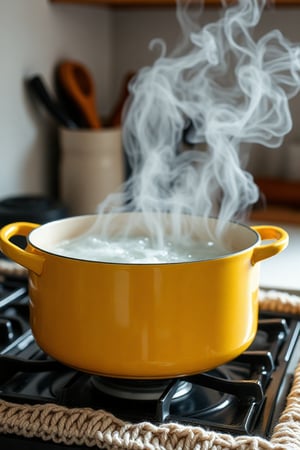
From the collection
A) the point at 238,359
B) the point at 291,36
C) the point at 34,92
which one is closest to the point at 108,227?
the point at 238,359

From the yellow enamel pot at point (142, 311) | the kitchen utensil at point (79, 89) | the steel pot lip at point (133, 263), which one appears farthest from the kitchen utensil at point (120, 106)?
the yellow enamel pot at point (142, 311)

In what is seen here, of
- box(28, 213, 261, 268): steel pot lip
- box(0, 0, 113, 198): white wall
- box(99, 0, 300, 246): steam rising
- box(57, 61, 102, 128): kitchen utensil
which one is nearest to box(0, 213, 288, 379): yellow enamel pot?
box(28, 213, 261, 268): steel pot lip

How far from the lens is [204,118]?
117 cm

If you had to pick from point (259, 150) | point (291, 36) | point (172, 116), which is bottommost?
point (259, 150)

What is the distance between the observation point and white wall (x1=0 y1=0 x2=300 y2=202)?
1.33 meters

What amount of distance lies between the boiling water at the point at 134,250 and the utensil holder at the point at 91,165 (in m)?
0.64

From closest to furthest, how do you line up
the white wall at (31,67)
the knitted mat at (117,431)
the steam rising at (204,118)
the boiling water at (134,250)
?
the knitted mat at (117,431) → the boiling water at (134,250) → the steam rising at (204,118) → the white wall at (31,67)

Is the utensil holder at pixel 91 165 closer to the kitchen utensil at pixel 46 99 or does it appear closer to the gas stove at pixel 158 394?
the kitchen utensil at pixel 46 99

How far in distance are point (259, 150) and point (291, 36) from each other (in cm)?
27

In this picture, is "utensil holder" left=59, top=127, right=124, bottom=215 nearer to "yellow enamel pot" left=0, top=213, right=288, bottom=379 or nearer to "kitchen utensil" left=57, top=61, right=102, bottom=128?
"kitchen utensil" left=57, top=61, right=102, bottom=128

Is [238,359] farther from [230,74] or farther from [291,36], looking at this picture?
[291,36]

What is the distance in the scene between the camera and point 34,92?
141 centimetres

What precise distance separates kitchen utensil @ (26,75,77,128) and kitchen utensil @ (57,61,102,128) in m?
0.05

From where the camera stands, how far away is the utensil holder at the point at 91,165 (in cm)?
140
